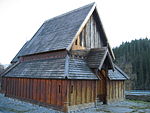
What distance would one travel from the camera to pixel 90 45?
1836 centimetres

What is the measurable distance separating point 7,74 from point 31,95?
23.0ft

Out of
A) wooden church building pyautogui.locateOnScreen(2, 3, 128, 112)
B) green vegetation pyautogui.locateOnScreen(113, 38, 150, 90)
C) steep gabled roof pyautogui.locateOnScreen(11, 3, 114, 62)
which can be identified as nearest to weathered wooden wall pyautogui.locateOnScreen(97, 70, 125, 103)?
wooden church building pyautogui.locateOnScreen(2, 3, 128, 112)

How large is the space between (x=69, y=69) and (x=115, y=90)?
7866 mm

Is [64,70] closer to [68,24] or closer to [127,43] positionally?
[68,24]

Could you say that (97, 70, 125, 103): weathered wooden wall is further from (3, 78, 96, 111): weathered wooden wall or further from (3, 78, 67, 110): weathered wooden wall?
(3, 78, 67, 110): weathered wooden wall

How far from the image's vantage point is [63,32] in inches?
721

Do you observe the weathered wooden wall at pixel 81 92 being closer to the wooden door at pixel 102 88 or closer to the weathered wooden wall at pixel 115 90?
the wooden door at pixel 102 88

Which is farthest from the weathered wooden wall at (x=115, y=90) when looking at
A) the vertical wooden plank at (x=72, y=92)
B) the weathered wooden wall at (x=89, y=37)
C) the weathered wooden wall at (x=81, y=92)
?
the vertical wooden plank at (x=72, y=92)

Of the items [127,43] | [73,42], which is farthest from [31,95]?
[127,43]

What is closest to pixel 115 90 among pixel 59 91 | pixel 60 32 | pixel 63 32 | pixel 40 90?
pixel 59 91

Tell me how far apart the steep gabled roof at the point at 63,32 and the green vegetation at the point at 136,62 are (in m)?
42.3

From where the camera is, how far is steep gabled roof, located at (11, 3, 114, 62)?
16578mm

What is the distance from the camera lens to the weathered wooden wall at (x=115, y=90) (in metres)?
18.6

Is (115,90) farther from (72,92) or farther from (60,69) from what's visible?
(60,69)
